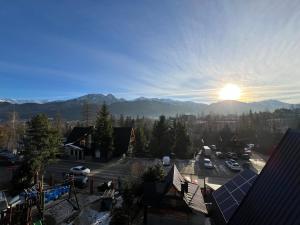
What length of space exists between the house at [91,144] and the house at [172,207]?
2504cm

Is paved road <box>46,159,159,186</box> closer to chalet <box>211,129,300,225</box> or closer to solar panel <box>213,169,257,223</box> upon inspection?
solar panel <box>213,169,257,223</box>

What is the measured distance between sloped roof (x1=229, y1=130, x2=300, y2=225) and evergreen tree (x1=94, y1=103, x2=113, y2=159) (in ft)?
108

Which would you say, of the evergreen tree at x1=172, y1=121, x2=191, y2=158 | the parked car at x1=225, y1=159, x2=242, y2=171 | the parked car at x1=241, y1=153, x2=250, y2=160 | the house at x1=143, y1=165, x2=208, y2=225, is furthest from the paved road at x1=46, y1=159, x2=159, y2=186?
the parked car at x1=241, y1=153, x2=250, y2=160

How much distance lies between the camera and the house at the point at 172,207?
1992cm

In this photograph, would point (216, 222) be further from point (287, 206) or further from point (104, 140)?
point (104, 140)

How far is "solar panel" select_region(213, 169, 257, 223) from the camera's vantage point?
17619 millimetres

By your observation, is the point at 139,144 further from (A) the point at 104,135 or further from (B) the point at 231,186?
(B) the point at 231,186

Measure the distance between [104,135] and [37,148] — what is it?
1346 cm

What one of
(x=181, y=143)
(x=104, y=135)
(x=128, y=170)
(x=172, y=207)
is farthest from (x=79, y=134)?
(x=172, y=207)

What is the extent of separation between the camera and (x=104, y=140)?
147ft

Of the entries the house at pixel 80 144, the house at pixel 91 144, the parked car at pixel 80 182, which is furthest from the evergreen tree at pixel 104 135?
the parked car at pixel 80 182

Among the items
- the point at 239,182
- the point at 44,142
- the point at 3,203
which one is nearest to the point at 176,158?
the point at 44,142

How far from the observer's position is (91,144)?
48781 mm

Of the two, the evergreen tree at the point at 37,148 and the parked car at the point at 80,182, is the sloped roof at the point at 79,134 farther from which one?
the parked car at the point at 80,182
